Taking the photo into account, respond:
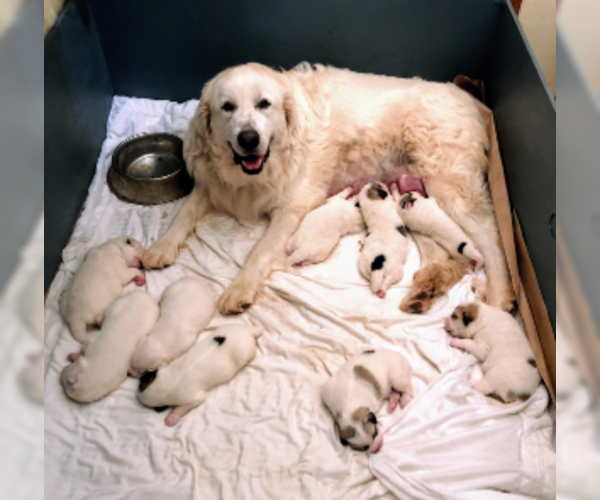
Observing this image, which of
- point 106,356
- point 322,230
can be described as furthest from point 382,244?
point 106,356

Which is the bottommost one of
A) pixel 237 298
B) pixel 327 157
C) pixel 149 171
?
pixel 237 298

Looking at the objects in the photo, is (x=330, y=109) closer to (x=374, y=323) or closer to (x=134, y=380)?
(x=374, y=323)

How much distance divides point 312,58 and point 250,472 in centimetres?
251

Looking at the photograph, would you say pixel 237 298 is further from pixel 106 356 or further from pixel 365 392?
pixel 365 392

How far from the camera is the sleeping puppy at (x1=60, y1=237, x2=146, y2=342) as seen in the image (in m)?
2.07

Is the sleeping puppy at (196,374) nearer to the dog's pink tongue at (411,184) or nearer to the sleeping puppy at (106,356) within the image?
the sleeping puppy at (106,356)

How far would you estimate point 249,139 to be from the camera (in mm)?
2105

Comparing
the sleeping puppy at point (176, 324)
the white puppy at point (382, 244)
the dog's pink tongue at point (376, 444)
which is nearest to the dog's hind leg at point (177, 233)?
the sleeping puppy at point (176, 324)

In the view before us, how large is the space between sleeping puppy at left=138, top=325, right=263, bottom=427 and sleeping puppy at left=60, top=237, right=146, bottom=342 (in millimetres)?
453

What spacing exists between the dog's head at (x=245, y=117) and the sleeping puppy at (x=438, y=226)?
0.76 metres

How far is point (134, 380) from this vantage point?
1958 millimetres

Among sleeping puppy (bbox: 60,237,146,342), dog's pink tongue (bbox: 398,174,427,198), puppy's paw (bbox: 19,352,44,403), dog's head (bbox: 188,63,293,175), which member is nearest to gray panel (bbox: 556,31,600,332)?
puppy's paw (bbox: 19,352,44,403)

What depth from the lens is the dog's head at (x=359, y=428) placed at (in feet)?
5.57

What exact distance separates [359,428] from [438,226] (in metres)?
1.16
